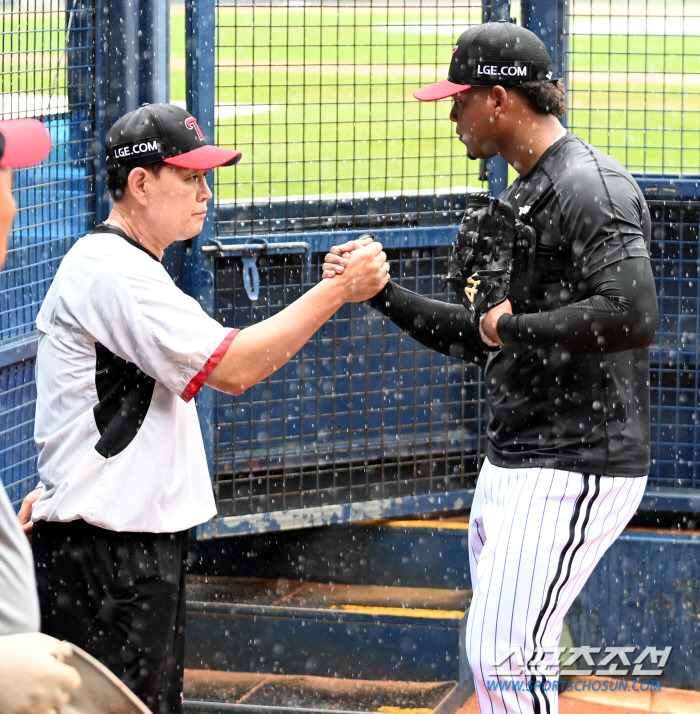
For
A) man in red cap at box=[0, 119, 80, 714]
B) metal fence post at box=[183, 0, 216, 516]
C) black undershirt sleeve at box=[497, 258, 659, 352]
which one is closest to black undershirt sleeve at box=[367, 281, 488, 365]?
black undershirt sleeve at box=[497, 258, 659, 352]

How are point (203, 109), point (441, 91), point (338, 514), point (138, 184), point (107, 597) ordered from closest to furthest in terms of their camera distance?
point (107, 597) → point (138, 184) → point (441, 91) → point (203, 109) → point (338, 514)

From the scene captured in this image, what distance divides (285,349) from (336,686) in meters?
1.97

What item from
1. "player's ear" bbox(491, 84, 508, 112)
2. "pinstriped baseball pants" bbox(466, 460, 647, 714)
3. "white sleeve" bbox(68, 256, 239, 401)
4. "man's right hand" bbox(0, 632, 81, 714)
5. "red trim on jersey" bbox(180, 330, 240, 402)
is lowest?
"pinstriped baseball pants" bbox(466, 460, 647, 714)

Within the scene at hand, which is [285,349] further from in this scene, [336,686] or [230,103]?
[230,103]

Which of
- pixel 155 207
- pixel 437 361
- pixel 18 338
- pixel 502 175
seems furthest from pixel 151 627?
pixel 502 175

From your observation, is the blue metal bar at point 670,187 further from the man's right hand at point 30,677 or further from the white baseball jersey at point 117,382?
the man's right hand at point 30,677

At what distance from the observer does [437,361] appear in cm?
494

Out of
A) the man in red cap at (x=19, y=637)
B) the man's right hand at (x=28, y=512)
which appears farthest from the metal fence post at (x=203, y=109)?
the man in red cap at (x=19, y=637)

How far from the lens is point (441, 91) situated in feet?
11.5

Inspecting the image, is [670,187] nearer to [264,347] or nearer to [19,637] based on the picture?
[264,347]

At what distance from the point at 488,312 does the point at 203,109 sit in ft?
5.40

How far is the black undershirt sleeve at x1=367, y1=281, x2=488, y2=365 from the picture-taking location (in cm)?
356

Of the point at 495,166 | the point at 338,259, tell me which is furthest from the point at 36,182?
the point at 495,166

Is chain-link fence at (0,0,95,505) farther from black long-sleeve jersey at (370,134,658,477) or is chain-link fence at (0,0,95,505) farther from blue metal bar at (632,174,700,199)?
blue metal bar at (632,174,700,199)
